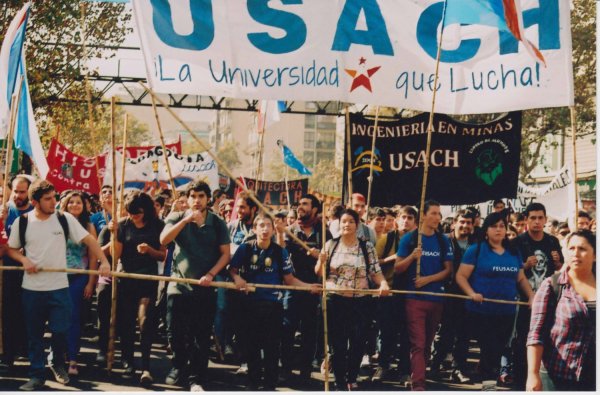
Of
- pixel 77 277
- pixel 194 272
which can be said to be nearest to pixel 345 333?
pixel 194 272

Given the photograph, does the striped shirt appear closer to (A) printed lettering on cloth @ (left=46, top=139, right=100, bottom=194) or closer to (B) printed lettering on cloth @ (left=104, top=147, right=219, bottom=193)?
(A) printed lettering on cloth @ (left=46, top=139, right=100, bottom=194)

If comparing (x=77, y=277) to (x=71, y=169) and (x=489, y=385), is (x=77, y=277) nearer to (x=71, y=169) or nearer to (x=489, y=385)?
(x=489, y=385)

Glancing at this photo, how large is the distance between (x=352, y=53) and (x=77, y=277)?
11.8 ft

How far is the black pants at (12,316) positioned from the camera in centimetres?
922

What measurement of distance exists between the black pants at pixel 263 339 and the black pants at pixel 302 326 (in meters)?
0.76

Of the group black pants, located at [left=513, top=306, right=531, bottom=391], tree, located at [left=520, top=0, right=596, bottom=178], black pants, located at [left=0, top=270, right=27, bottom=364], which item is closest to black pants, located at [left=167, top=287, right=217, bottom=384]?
black pants, located at [left=0, top=270, right=27, bottom=364]

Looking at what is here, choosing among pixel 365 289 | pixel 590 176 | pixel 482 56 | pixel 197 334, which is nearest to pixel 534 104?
pixel 482 56

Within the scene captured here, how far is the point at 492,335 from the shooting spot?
29.8ft

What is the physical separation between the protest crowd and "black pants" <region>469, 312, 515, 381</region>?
1 centimetres

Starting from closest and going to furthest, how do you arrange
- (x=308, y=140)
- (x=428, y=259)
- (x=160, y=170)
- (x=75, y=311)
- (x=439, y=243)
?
(x=428, y=259), (x=439, y=243), (x=75, y=311), (x=160, y=170), (x=308, y=140)

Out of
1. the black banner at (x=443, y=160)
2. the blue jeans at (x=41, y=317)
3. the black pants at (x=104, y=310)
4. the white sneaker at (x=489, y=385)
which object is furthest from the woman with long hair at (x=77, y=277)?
the white sneaker at (x=489, y=385)

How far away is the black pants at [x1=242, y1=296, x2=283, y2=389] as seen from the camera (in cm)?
878

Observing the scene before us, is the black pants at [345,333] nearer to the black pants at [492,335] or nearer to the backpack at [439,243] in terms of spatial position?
the backpack at [439,243]

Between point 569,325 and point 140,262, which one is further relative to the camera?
point 140,262
